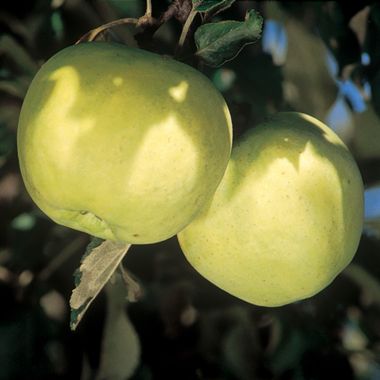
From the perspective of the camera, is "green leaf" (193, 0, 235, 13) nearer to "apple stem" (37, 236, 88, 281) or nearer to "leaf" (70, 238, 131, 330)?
"leaf" (70, 238, 131, 330)

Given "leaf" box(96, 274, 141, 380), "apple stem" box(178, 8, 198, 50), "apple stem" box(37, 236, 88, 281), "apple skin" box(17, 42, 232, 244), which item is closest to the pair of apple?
"apple skin" box(17, 42, 232, 244)

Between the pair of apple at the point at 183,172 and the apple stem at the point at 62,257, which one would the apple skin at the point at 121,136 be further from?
the apple stem at the point at 62,257

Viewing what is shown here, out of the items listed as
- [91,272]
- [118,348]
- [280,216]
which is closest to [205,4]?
[280,216]

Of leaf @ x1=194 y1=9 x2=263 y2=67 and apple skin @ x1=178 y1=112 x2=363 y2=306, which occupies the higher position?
leaf @ x1=194 y1=9 x2=263 y2=67

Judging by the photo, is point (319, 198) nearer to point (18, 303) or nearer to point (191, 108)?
point (191, 108)

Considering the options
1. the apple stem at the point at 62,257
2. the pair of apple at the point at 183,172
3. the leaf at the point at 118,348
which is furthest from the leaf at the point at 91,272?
the apple stem at the point at 62,257

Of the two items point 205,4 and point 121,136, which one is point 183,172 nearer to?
point 121,136

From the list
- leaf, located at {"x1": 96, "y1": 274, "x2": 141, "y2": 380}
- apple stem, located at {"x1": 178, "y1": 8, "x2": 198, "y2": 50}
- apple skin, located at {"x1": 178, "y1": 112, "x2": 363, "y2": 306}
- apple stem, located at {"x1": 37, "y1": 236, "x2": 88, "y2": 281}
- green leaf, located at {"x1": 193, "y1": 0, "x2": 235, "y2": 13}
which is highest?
green leaf, located at {"x1": 193, "y1": 0, "x2": 235, "y2": 13}
